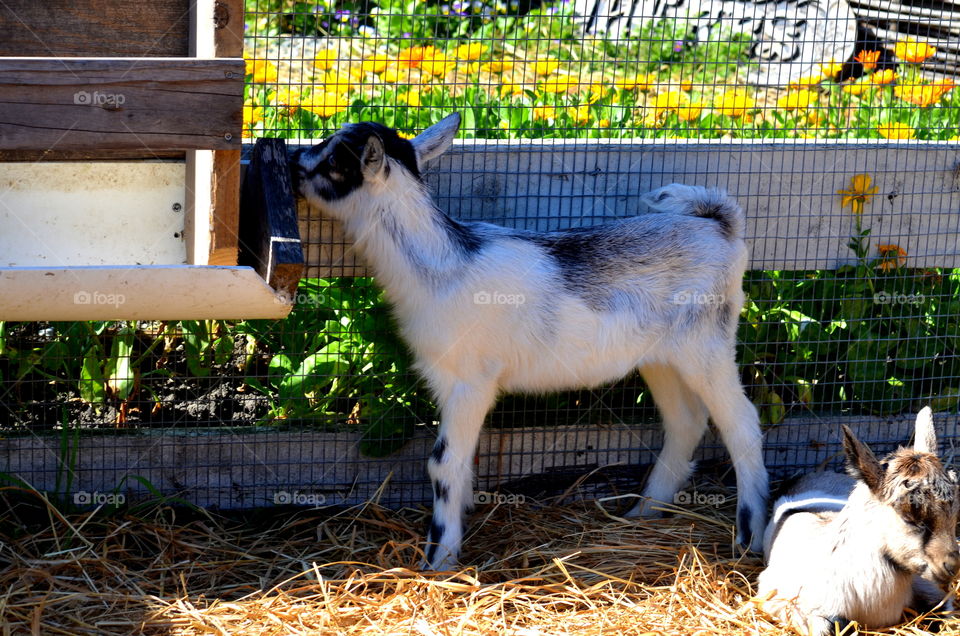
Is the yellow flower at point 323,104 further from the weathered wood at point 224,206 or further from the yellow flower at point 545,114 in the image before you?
the weathered wood at point 224,206

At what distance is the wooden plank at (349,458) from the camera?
507 cm

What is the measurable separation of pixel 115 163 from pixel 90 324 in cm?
84

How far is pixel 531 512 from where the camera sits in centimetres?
535

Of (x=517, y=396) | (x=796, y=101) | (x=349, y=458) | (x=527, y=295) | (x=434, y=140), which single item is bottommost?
(x=349, y=458)

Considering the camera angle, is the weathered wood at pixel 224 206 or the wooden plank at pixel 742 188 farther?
the wooden plank at pixel 742 188

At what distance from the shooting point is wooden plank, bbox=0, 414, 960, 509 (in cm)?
507

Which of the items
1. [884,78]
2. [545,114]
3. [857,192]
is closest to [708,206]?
[857,192]

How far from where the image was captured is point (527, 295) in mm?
4832

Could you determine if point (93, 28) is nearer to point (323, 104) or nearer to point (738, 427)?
point (323, 104)

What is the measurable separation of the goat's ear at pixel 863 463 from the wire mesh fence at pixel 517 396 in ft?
4.90

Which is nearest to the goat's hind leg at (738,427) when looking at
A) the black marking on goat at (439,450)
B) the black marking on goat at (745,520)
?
the black marking on goat at (745,520)

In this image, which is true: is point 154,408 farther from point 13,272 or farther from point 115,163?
point 13,272

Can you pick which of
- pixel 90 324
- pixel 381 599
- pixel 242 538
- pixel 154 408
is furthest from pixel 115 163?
pixel 381 599

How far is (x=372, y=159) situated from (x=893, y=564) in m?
2.68
